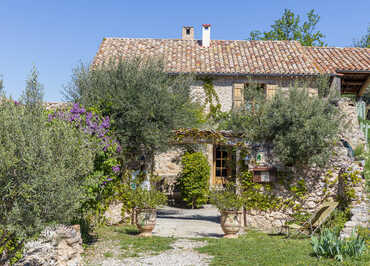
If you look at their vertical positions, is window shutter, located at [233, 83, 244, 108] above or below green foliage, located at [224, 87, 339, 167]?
above

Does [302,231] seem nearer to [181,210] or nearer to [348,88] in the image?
[181,210]

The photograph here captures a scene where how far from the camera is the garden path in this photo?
30.2ft

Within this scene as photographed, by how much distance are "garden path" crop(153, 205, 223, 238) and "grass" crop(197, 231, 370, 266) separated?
1.05 meters

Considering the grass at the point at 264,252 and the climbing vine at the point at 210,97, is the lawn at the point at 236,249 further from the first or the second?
the climbing vine at the point at 210,97

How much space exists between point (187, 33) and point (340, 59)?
663 cm

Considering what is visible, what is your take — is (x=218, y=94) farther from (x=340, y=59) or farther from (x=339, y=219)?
(x=339, y=219)

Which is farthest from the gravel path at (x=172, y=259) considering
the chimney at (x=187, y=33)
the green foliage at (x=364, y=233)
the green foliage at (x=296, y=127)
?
the chimney at (x=187, y=33)

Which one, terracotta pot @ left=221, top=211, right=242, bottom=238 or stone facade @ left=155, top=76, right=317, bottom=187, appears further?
stone facade @ left=155, top=76, right=317, bottom=187

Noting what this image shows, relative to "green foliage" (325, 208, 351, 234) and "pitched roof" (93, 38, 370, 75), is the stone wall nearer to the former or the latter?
"green foliage" (325, 208, 351, 234)

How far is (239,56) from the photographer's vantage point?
15.7 m

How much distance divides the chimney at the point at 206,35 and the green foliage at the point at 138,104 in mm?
6320

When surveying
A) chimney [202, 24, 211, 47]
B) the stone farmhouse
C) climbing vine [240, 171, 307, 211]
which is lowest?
climbing vine [240, 171, 307, 211]

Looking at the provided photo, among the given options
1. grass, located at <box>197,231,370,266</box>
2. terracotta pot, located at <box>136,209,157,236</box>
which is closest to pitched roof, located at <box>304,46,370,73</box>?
grass, located at <box>197,231,370,266</box>

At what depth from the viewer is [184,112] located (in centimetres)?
1070
